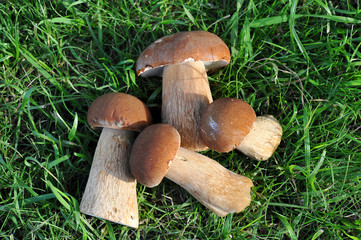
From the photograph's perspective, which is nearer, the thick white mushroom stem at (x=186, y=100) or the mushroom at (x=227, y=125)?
the mushroom at (x=227, y=125)

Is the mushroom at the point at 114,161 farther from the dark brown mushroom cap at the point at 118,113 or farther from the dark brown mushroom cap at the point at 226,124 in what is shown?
the dark brown mushroom cap at the point at 226,124

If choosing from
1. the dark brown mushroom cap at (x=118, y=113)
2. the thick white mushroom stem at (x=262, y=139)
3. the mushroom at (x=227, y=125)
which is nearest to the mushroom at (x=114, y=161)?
the dark brown mushroom cap at (x=118, y=113)

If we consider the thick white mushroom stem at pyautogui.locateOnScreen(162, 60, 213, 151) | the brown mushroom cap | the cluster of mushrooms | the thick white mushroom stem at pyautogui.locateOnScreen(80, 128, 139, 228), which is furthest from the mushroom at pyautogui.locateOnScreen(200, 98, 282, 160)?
the thick white mushroom stem at pyautogui.locateOnScreen(80, 128, 139, 228)

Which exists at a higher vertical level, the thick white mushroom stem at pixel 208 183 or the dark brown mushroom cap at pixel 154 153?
the dark brown mushroom cap at pixel 154 153

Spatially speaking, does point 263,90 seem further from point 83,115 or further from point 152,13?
point 83,115

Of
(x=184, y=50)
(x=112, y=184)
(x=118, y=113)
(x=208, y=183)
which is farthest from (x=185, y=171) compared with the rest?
(x=184, y=50)

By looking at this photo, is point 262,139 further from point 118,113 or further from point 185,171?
point 118,113

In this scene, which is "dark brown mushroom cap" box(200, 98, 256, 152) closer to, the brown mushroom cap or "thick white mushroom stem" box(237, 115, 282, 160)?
"thick white mushroom stem" box(237, 115, 282, 160)
